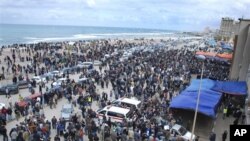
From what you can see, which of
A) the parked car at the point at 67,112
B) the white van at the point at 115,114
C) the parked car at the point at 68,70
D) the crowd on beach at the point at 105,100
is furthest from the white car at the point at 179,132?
the parked car at the point at 68,70

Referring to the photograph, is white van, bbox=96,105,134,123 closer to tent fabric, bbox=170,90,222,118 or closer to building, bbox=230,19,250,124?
tent fabric, bbox=170,90,222,118

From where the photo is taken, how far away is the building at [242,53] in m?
28.2

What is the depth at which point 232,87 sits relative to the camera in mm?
24719

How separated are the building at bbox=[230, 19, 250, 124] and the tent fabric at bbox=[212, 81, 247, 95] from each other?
2.77 m

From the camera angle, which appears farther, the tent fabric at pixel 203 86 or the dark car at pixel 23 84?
the dark car at pixel 23 84

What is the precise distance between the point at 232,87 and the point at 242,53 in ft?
23.5

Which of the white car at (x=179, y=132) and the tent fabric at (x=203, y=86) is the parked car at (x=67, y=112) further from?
the tent fabric at (x=203, y=86)

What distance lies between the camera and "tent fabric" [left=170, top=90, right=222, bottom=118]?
18978 millimetres

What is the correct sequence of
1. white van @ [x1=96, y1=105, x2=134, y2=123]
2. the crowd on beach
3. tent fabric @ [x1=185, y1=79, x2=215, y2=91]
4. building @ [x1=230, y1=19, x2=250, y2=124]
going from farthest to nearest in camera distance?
1. building @ [x1=230, y1=19, x2=250, y2=124]
2. tent fabric @ [x1=185, y1=79, x2=215, y2=91]
3. white van @ [x1=96, y1=105, x2=134, y2=123]
4. the crowd on beach

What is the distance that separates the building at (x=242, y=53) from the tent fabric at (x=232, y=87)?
9.08 feet

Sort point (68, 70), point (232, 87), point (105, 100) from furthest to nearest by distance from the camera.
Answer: point (68, 70) < point (232, 87) < point (105, 100)

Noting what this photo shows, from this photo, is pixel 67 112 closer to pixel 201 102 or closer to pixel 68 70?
pixel 201 102

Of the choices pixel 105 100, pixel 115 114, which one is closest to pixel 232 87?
pixel 105 100

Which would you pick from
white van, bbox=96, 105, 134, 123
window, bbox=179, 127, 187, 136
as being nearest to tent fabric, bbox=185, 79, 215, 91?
window, bbox=179, 127, 187, 136
